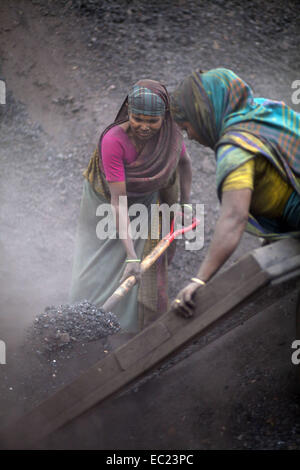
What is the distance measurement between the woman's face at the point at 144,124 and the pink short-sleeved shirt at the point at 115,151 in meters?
0.12

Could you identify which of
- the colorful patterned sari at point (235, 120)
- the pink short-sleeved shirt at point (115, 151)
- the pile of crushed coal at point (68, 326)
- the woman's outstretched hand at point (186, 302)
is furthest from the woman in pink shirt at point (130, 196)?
the woman's outstretched hand at point (186, 302)

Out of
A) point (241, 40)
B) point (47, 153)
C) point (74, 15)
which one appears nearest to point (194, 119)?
point (47, 153)

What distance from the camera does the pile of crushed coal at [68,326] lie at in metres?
2.61

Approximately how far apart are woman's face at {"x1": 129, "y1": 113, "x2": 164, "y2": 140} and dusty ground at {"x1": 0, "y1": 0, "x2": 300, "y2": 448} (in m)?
1.91

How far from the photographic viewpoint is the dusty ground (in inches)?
180

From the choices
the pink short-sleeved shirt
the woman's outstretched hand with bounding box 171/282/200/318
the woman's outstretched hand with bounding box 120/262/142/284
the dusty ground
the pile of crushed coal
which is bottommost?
the pile of crushed coal

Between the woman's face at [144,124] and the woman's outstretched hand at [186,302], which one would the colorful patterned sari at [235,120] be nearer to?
the woman's outstretched hand at [186,302]

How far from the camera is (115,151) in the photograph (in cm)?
269

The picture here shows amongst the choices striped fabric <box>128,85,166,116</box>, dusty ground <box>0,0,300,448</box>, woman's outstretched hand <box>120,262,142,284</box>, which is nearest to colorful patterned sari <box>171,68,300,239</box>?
striped fabric <box>128,85,166,116</box>

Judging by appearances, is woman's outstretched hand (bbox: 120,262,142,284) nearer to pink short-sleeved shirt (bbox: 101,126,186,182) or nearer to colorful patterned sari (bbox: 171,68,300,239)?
pink short-sleeved shirt (bbox: 101,126,186,182)

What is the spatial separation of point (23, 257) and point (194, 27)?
4217mm

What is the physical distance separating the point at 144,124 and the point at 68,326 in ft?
4.03

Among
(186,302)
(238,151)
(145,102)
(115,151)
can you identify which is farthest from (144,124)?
(186,302)

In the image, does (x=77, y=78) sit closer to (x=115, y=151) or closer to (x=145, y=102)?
(x=115, y=151)
